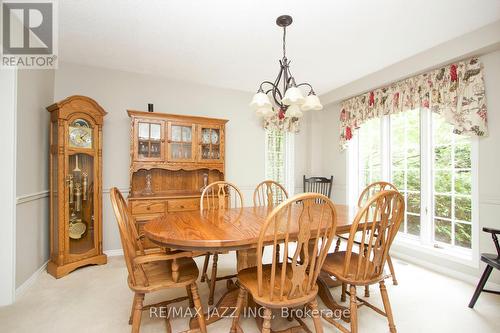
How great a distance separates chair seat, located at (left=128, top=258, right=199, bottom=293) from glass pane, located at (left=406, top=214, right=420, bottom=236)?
2.79 m

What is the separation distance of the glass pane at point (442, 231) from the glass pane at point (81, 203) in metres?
3.97

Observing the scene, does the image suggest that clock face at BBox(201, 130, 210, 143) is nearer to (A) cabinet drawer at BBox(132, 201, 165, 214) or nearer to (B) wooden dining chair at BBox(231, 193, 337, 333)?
(A) cabinet drawer at BBox(132, 201, 165, 214)

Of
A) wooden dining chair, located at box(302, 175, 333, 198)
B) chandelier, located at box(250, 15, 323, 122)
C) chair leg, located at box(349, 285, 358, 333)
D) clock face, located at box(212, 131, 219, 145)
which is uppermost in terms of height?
chandelier, located at box(250, 15, 323, 122)

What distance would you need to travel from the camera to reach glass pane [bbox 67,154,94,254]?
2588 millimetres

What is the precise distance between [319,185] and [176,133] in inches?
96.1

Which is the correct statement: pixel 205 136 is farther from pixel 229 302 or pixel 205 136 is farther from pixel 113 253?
pixel 229 302

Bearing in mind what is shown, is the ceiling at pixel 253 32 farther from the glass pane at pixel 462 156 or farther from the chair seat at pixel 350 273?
the chair seat at pixel 350 273

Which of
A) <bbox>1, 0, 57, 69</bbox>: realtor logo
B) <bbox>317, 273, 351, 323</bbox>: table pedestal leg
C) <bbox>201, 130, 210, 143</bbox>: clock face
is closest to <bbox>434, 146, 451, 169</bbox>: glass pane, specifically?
<bbox>317, 273, 351, 323</bbox>: table pedestal leg

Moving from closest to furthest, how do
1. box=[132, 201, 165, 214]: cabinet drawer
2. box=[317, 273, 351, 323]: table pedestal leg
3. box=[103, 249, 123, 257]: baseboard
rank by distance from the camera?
box=[317, 273, 351, 323]: table pedestal leg, box=[132, 201, 165, 214]: cabinet drawer, box=[103, 249, 123, 257]: baseboard

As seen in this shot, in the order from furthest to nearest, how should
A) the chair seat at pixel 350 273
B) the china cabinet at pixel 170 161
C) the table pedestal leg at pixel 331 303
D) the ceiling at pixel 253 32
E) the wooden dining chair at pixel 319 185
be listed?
the wooden dining chair at pixel 319 185, the china cabinet at pixel 170 161, the ceiling at pixel 253 32, the table pedestal leg at pixel 331 303, the chair seat at pixel 350 273

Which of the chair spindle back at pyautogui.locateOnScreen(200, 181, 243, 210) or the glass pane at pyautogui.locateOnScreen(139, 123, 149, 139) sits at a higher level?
the glass pane at pyautogui.locateOnScreen(139, 123, 149, 139)

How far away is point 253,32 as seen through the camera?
219 centimetres

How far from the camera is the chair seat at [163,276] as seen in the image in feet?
4.44

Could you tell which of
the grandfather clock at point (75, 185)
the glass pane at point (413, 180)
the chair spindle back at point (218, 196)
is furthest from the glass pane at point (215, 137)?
the glass pane at point (413, 180)
